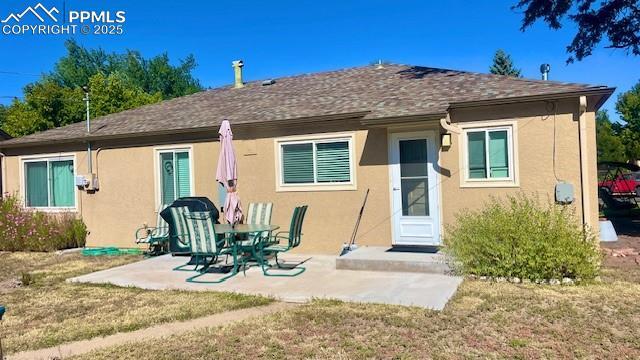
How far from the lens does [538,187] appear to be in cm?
909

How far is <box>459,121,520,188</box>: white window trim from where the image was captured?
9.18 metres

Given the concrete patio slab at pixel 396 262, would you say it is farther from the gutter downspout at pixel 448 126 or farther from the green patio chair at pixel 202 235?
the gutter downspout at pixel 448 126

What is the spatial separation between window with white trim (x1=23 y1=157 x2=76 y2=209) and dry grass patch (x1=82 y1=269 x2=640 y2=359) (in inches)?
381

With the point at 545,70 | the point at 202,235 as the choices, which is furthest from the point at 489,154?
the point at 202,235

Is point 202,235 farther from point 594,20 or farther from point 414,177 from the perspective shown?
point 594,20

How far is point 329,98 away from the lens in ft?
38.9

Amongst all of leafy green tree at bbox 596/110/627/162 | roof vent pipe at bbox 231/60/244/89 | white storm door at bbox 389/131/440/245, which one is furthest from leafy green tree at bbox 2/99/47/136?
leafy green tree at bbox 596/110/627/162

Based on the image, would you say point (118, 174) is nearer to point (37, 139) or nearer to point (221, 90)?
point (37, 139)

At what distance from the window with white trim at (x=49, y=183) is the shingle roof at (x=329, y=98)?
0.67 meters

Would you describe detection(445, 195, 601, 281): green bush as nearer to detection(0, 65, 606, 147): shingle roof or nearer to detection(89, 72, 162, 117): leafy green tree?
detection(0, 65, 606, 147): shingle roof

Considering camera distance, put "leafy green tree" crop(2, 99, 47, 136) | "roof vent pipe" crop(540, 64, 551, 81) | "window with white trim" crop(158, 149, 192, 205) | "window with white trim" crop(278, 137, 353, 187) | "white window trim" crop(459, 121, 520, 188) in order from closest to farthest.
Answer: "white window trim" crop(459, 121, 520, 188)
"window with white trim" crop(278, 137, 353, 187)
"roof vent pipe" crop(540, 64, 551, 81)
"window with white trim" crop(158, 149, 192, 205)
"leafy green tree" crop(2, 99, 47, 136)

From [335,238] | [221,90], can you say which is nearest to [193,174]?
[335,238]

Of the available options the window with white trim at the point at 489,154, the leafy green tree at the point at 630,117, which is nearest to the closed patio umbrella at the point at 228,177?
the window with white trim at the point at 489,154

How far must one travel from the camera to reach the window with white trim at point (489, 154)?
365 inches
